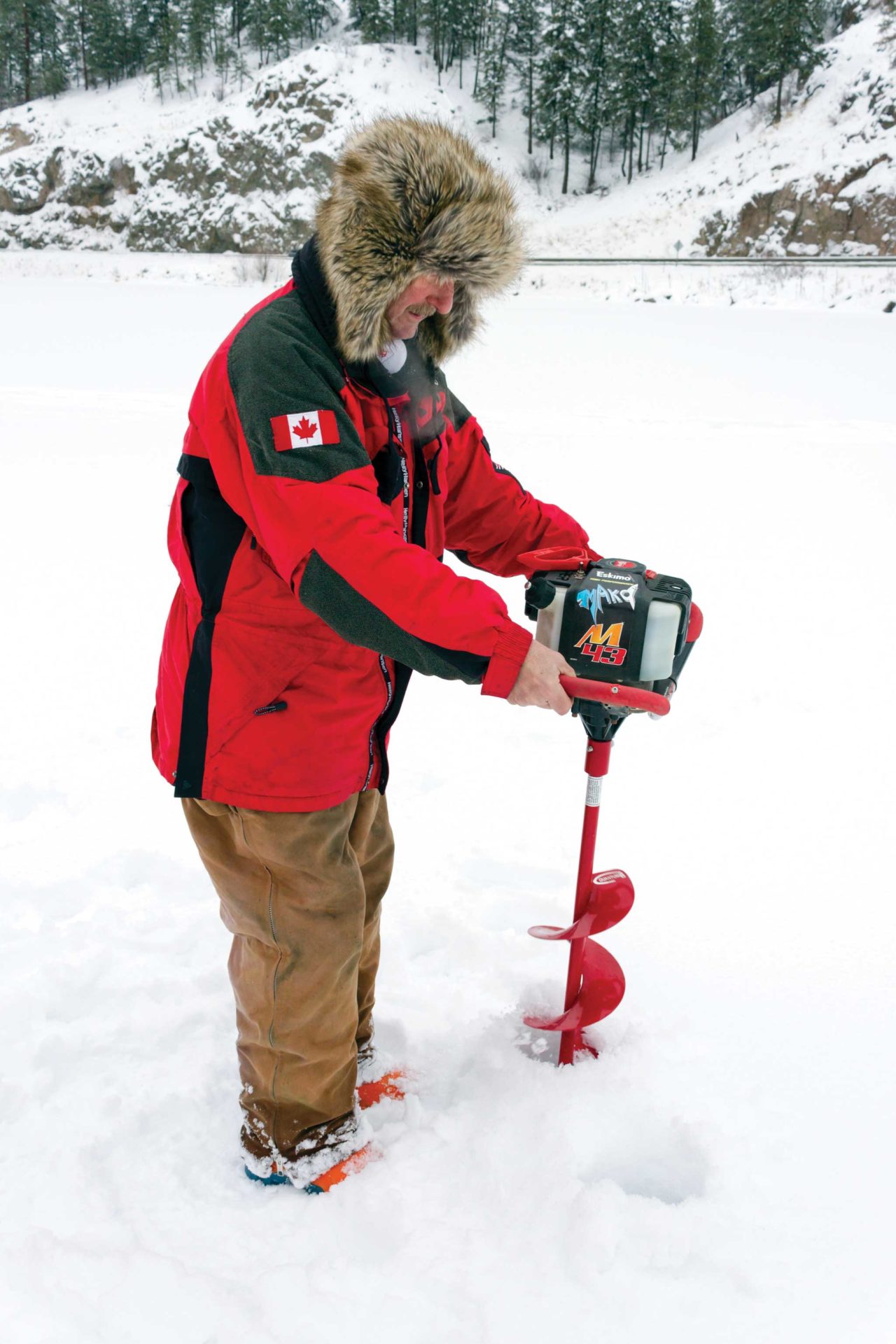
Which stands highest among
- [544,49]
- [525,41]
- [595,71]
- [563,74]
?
[525,41]

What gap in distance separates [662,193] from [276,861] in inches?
1342

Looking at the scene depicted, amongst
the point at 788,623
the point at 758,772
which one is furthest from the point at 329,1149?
the point at 788,623

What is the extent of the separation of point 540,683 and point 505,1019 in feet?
3.82

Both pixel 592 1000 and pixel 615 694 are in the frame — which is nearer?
pixel 615 694

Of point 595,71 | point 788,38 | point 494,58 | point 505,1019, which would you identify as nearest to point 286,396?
point 505,1019

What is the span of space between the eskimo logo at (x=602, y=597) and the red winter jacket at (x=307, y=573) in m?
0.22

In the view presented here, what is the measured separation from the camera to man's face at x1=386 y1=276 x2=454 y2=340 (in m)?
1.51

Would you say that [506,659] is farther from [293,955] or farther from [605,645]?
[293,955]

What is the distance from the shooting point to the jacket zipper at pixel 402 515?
1559 mm

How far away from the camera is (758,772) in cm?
324

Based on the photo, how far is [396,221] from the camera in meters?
1.43

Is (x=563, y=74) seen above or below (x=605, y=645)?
above

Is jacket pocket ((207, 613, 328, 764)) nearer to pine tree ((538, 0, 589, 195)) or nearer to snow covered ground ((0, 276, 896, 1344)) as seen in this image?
snow covered ground ((0, 276, 896, 1344))

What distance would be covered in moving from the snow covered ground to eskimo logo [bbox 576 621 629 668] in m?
1.02
